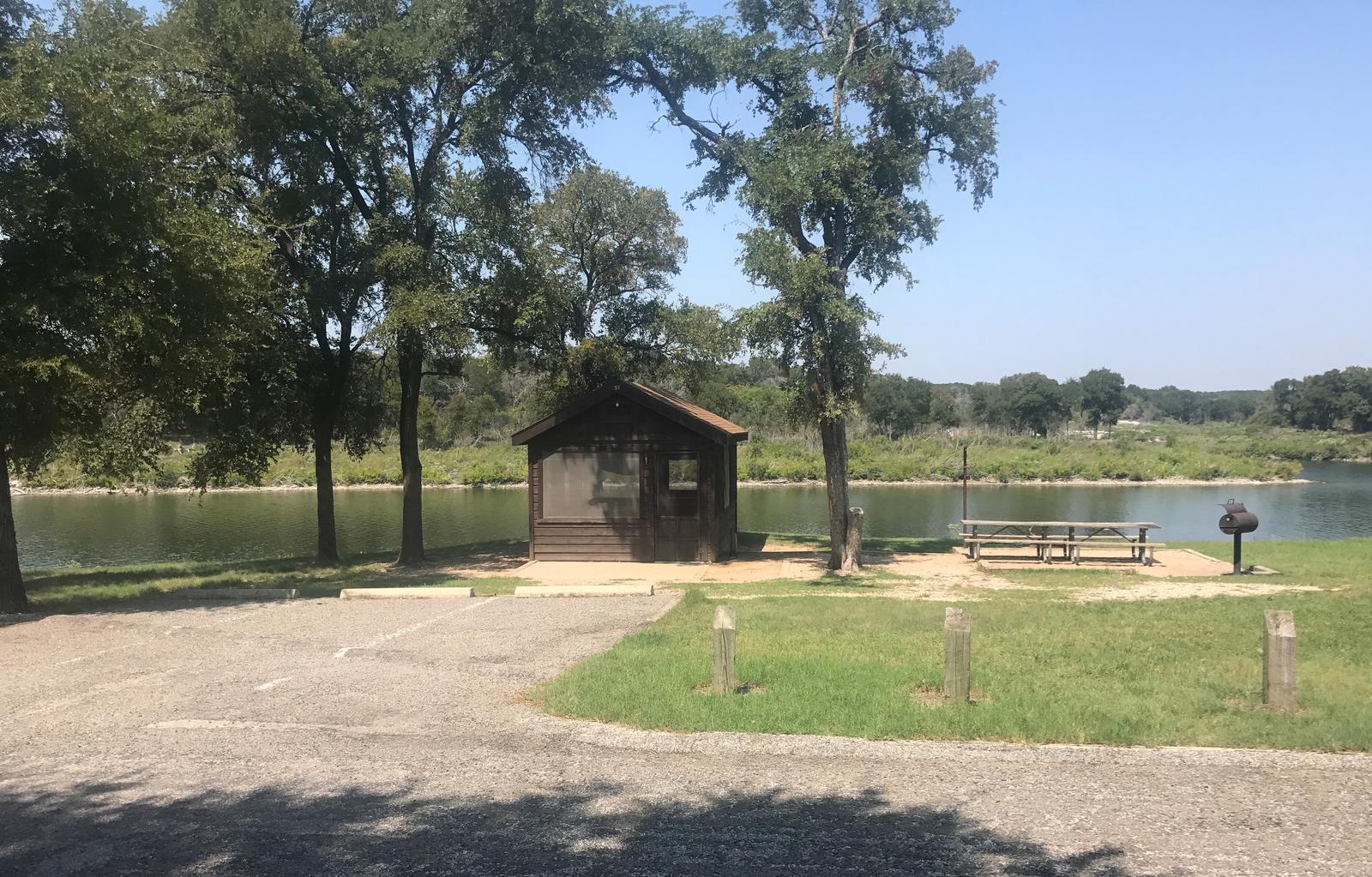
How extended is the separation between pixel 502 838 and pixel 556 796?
2.09ft

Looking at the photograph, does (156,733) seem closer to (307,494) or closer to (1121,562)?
(1121,562)

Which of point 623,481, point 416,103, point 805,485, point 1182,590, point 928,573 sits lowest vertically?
point 805,485

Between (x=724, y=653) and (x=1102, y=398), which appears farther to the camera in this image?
(x=1102, y=398)

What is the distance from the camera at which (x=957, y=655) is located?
256 inches

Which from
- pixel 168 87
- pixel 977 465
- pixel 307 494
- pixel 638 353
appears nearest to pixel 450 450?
pixel 307 494

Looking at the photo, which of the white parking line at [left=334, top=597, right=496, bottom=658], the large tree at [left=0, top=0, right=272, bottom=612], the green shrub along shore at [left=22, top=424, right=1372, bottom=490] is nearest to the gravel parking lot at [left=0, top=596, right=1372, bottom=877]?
the white parking line at [left=334, top=597, right=496, bottom=658]

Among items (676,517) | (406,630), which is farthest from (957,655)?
(676,517)

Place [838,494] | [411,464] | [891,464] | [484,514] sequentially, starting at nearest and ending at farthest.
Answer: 1. [838,494]
2. [411,464]
3. [484,514]
4. [891,464]

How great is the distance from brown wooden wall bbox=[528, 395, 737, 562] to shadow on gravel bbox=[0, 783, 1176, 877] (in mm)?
12000

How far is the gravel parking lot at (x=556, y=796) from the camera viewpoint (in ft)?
13.5

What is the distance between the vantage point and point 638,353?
818 inches

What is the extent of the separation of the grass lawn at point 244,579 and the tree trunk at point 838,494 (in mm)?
5492

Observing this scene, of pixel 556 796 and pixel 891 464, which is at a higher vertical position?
pixel 891 464

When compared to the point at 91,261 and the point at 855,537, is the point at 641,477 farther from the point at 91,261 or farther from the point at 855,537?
the point at 91,261
